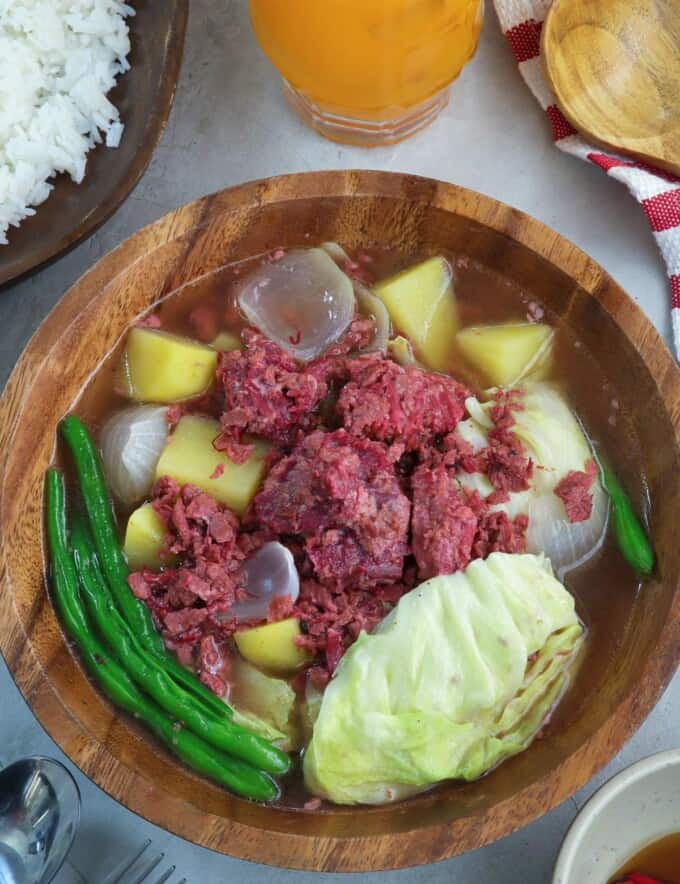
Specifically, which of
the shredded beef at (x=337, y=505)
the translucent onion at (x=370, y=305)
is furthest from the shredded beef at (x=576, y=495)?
the translucent onion at (x=370, y=305)

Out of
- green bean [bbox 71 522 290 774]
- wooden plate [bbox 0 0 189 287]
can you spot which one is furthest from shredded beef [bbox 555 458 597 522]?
wooden plate [bbox 0 0 189 287]

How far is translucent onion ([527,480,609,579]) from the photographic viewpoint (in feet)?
8.64

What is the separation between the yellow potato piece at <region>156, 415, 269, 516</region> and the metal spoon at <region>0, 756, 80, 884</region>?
3.18 feet

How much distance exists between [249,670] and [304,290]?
1021 millimetres

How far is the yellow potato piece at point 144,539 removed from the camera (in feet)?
8.56

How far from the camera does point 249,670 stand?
8.41 ft

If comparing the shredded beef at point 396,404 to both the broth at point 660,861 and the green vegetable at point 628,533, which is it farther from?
the broth at point 660,861

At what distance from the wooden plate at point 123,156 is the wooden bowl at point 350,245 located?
0.33 meters

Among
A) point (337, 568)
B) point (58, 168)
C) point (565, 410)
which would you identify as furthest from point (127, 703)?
point (58, 168)

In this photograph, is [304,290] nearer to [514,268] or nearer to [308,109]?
[514,268]

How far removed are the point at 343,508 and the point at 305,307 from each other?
2.11 ft

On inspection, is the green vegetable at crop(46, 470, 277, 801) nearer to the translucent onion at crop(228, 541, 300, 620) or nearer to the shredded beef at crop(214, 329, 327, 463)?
the translucent onion at crop(228, 541, 300, 620)

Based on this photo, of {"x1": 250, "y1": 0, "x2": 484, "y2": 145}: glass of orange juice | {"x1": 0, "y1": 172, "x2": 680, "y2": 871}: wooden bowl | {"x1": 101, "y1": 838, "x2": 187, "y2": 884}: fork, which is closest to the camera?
{"x1": 0, "y1": 172, "x2": 680, "y2": 871}: wooden bowl

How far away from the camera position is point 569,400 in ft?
9.18
